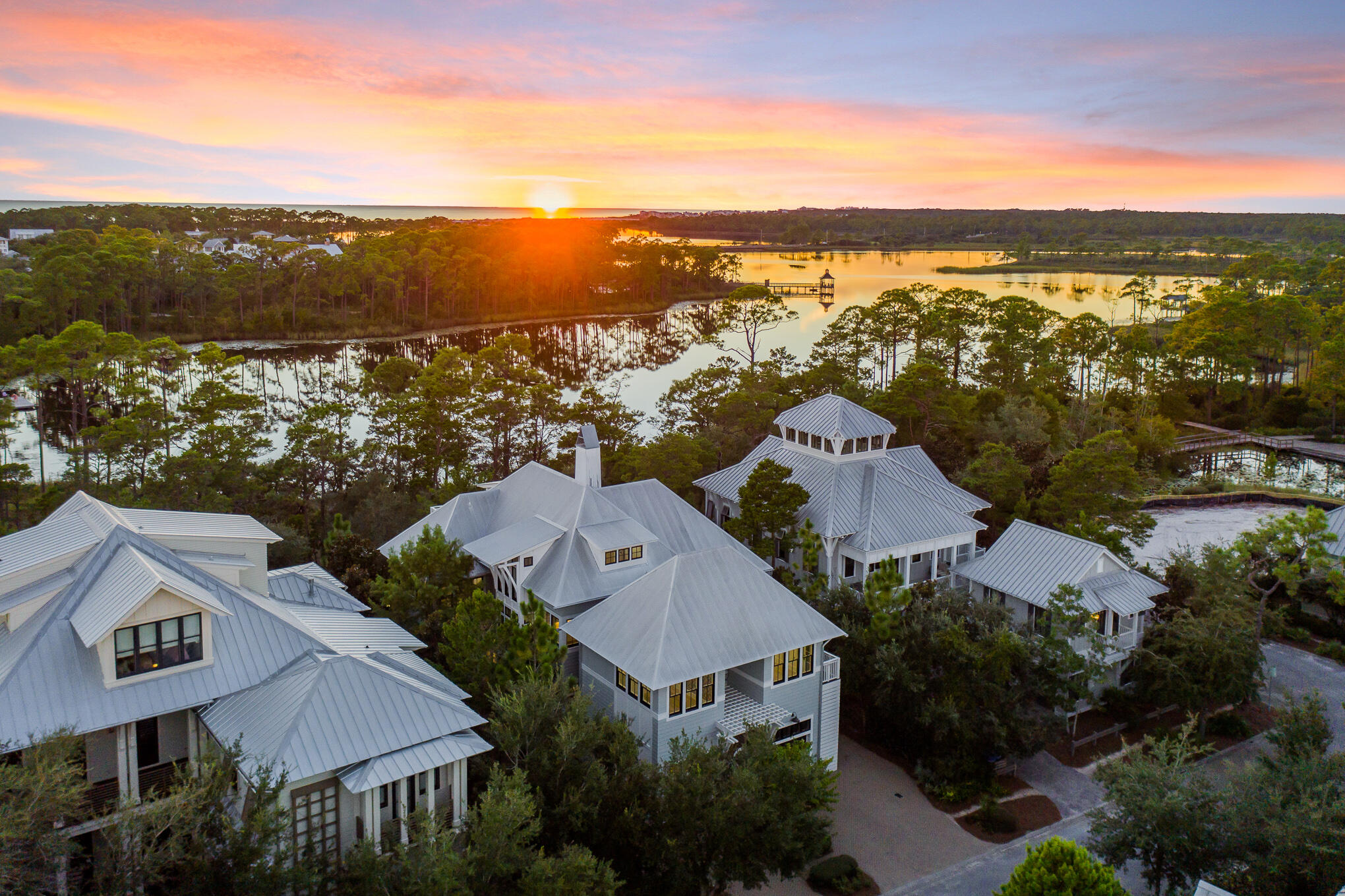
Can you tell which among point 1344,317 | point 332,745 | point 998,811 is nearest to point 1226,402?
point 1344,317

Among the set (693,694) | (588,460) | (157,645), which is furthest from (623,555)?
(157,645)

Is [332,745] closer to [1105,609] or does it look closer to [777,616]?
[777,616]

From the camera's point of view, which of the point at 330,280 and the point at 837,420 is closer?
the point at 837,420

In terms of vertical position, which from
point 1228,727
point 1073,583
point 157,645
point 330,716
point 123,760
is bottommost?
point 1228,727

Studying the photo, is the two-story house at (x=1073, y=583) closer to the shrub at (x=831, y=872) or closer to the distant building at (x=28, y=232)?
the shrub at (x=831, y=872)

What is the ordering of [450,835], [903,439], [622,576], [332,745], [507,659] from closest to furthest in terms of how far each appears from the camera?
1. [450,835]
2. [332,745]
3. [507,659]
4. [622,576]
5. [903,439]

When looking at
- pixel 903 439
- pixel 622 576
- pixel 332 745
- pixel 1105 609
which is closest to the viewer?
pixel 332 745

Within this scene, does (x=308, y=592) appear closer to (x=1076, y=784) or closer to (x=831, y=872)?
(x=831, y=872)
